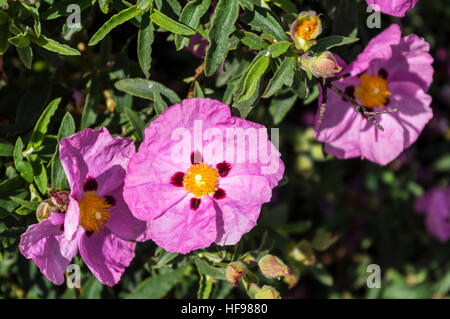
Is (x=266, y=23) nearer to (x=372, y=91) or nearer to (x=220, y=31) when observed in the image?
(x=220, y=31)

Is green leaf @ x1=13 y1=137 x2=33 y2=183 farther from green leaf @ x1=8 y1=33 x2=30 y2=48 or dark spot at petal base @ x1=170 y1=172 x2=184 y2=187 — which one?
dark spot at petal base @ x1=170 y1=172 x2=184 y2=187

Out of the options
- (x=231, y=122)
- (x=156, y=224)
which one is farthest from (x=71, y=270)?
(x=231, y=122)

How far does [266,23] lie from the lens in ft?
6.93

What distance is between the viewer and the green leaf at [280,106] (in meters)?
2.52

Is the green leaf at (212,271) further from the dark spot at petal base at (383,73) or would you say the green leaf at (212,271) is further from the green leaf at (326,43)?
the dark spot at petal base at (383,73)

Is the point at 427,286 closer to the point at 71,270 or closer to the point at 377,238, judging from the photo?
the point at 377,238

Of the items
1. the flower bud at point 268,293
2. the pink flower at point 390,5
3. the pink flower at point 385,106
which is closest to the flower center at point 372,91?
the pink flower at point 385,106

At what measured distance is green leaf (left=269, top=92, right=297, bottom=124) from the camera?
2518 mm

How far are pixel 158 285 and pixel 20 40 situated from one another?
133cm

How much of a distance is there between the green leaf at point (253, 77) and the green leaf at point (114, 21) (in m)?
0.47

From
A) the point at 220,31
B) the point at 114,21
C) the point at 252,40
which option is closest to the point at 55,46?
the point at 114,21

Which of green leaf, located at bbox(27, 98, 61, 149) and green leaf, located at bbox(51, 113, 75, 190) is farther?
green leaf, located at bbox(27, 98, 61, 149)

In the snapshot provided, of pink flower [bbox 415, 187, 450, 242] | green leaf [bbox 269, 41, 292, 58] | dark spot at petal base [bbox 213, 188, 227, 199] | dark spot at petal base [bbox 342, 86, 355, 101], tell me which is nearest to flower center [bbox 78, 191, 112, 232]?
dark spot at petal base [bbox 213, 188, 227, 199]

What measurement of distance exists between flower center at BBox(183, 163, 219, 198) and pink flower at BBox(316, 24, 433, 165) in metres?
0.55
